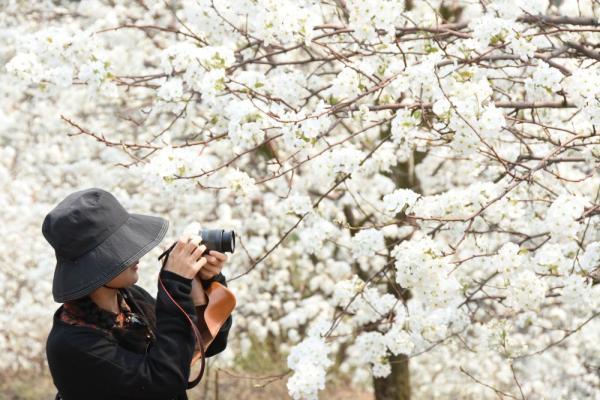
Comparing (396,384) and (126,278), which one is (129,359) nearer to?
(126,278)

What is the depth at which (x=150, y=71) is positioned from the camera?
21.1 ft

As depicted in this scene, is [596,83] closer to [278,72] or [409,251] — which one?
[409,251]

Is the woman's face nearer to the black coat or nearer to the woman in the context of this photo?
the woman

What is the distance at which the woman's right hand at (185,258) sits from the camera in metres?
2.16

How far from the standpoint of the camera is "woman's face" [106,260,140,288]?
2.21 metres

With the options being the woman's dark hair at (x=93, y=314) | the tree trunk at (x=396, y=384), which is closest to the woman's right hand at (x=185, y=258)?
the woman's dark hair at (x=93, y=314)

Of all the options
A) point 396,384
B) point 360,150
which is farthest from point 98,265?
point 396,384

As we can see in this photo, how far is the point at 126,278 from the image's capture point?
87.5 inches

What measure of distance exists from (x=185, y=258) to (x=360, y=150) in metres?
2.63

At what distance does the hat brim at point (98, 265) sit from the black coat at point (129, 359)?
0.29ft

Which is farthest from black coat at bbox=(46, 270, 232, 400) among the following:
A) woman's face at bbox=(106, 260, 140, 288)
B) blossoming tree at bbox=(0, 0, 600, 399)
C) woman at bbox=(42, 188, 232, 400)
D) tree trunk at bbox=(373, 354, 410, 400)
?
tree trunk at bbox=(373, 354, 410, 400)

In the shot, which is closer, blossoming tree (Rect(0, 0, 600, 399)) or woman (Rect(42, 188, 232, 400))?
woman (Rect(42, 188, 232, 400))

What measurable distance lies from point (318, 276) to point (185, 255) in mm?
5180

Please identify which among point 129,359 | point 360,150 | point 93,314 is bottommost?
point 129,359
